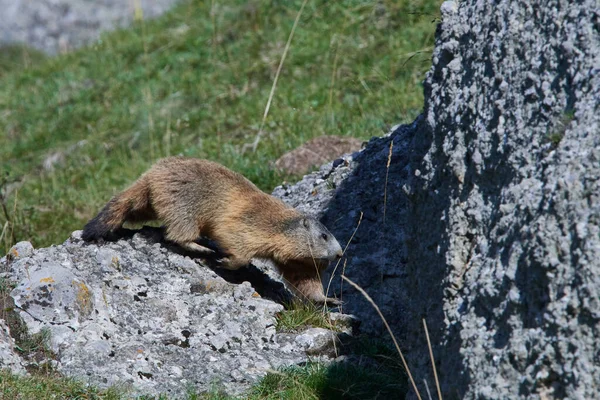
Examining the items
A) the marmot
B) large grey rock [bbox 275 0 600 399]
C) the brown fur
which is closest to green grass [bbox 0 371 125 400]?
the marmot

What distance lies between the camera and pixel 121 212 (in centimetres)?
656

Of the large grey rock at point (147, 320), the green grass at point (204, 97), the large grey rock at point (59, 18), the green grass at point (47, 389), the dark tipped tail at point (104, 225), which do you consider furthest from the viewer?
the large grey rock at point (59, 18)

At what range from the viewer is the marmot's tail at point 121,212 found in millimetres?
6391

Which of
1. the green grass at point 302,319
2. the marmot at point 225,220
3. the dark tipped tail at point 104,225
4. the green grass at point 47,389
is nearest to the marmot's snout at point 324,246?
the marmot at point 225,220

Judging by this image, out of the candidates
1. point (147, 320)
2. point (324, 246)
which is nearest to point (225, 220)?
point (324, 246)

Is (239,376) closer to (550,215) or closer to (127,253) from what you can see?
(127,253)

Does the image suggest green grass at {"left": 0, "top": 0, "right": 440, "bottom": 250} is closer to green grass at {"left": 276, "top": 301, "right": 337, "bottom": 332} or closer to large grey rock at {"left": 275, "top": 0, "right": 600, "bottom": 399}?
green grass at {"left": 276, "top": 301, "right": 337, "bottom": 332}

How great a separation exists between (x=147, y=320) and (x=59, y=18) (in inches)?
533

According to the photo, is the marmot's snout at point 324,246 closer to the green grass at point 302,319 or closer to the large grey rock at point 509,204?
the green grass at point 302,319

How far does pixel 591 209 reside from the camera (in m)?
3.36

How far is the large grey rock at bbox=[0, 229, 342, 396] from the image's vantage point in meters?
5.25

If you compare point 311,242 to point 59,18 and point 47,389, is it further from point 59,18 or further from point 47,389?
point 59,18

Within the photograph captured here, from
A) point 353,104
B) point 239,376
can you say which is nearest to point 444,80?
point 239,376

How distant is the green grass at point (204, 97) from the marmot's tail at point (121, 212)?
7.84 ft
